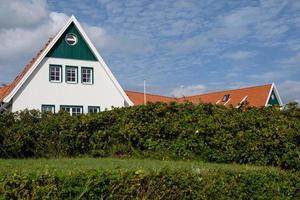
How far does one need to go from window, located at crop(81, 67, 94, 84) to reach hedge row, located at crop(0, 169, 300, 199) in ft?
81.8

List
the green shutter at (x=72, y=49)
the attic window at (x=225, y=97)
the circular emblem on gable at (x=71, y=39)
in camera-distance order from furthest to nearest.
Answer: the attic window at (x=225, y=97)
the circular emblem on gable at (x=71, y=39)
the green shutter at (x=72, y=49)

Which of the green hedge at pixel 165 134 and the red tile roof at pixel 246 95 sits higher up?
the red tile roof at pixel 246 95

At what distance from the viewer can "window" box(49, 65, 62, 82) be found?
32347mm

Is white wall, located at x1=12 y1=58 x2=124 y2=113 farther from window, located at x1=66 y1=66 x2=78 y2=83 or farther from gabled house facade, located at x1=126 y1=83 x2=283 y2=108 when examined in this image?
gabled house facade, located at x1=126 y1=83 x2=283 y2=108

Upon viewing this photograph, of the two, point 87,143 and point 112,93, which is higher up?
point 112,93

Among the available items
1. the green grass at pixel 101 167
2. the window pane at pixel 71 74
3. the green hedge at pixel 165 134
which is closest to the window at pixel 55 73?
the window pane at pixel 71 74

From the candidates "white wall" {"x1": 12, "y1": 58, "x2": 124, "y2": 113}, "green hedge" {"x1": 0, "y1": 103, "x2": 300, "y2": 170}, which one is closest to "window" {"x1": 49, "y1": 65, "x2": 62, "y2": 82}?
"white wall" {"x1": 12, "y1": 58, "x2": 124, "y2": 113}

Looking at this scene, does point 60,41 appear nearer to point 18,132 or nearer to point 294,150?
point 18,132

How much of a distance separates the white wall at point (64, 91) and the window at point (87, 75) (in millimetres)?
244

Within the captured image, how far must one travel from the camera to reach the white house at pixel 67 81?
1234 inches

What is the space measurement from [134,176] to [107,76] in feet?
88.7

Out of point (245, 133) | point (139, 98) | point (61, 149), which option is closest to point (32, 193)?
point (245, 133)

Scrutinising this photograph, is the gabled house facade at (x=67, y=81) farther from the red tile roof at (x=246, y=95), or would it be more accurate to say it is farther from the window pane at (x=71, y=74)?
the red tile roof at (x=246, y=95)

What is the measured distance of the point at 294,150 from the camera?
1219 centimetres
